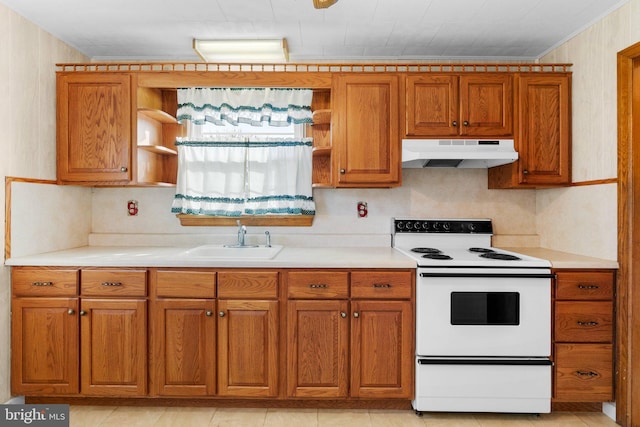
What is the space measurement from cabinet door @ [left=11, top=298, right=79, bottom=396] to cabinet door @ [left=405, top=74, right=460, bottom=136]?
2373 mm

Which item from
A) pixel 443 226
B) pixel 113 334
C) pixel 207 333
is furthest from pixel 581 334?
pixel 113 334

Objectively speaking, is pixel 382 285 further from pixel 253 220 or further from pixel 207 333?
pixel 253 220

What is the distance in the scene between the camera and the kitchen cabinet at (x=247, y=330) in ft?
7.75

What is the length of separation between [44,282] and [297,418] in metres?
1.67

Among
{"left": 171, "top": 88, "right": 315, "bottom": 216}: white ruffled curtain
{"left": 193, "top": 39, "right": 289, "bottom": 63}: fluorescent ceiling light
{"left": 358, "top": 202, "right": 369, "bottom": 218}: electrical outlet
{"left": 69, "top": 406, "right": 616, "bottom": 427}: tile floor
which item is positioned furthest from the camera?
{"left": 358, "top": 202, "right": 369, "bottom": 218}: electrical outlet

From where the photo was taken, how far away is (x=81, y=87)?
2.69 meters

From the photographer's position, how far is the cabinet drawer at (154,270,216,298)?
2363 mm

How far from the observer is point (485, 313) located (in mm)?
2311

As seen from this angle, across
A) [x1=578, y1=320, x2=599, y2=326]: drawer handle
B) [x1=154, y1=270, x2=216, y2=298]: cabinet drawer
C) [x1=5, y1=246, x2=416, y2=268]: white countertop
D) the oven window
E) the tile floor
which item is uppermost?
[x1=5, y1=246, x2=416, y2=268]: white countertop

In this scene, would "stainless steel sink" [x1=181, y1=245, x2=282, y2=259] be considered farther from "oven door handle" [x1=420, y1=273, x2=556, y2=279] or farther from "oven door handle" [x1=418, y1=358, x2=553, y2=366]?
"oven door handle" [x1=418, y1=358, x2=553, y2=366]

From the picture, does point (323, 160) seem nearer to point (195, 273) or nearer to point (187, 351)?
point (195, 273)

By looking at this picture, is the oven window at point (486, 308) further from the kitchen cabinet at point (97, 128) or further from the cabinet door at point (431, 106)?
the kitchen cabinet at point (97, 128)

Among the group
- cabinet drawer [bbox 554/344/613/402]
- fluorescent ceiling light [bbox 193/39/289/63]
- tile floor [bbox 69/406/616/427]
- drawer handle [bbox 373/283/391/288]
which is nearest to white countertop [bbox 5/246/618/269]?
drawer handle [bbox 373/283/391/288]

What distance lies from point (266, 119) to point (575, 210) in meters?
2.17
